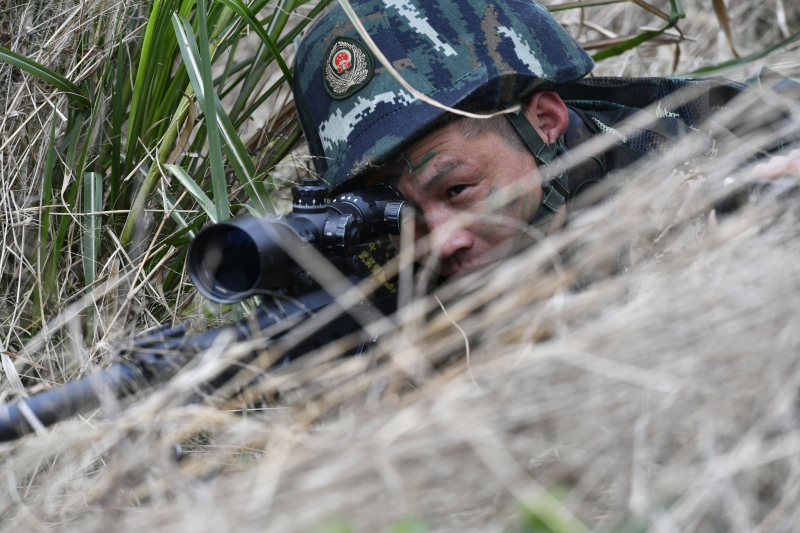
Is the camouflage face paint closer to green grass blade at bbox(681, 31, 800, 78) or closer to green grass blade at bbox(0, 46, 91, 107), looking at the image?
green grass blade at bbox(0, 46, 91, 107)

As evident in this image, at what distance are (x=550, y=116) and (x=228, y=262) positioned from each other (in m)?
1.16

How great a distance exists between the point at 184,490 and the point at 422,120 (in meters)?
1.17

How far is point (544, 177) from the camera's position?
1.78 m

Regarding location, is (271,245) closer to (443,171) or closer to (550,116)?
(443,171)

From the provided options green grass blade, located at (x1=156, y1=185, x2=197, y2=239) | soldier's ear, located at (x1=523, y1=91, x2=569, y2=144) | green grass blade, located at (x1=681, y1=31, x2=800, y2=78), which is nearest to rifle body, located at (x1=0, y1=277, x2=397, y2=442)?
green grass blade, located at (x1=156, y1=185, x2=197, y2=239)

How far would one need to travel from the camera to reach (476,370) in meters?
0.84

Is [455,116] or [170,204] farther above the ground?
[170,204]

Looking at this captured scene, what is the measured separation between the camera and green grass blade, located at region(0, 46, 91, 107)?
157cm

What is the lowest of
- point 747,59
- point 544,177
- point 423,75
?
point 747,59

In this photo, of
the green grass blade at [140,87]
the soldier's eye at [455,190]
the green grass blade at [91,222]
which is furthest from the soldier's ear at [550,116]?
the green grass blade at [91,222]

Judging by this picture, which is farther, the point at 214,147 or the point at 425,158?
the point at 425,158

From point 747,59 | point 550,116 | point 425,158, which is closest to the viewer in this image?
point 425,158

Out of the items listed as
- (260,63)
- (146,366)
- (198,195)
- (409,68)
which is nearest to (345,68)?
(409,68)

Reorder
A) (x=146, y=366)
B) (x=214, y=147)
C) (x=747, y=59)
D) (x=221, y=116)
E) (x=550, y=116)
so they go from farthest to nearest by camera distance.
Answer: (x=747, y=59), (x=550, y=116), (x=221, y=116), (x=214, y=147), (x=146, y=366)
